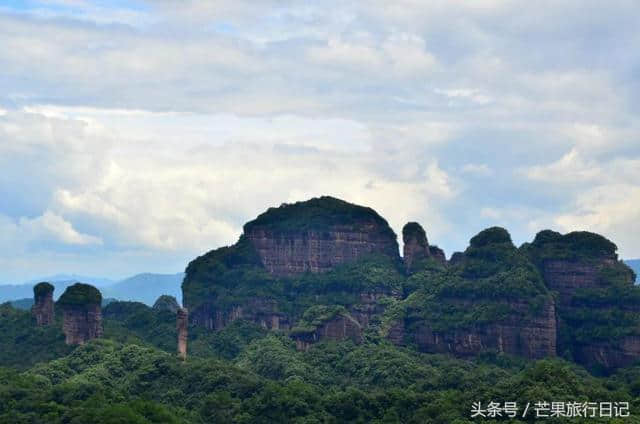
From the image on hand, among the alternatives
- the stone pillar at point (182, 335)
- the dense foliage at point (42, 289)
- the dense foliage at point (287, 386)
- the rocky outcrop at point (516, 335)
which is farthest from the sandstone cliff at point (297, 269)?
the dense foliage at point (42, 289)

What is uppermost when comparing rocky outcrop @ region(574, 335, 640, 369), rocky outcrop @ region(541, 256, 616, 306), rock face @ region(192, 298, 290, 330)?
rocky outcrop @ region(541, 256, 616, 306)

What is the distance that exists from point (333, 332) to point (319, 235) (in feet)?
77.0

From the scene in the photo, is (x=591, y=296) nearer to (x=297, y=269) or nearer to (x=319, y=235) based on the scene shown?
(x=319, y=235)

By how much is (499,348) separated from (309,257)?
37015 mm

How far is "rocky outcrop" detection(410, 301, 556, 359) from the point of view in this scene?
142125mm

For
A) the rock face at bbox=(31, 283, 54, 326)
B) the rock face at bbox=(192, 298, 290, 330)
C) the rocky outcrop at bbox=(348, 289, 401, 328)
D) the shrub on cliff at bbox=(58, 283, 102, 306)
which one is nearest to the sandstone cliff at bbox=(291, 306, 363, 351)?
the rocky outcrop at bbox=(348, 289, 401, 328)

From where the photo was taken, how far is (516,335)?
143375 millimetres

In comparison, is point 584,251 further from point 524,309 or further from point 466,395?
point 466,395

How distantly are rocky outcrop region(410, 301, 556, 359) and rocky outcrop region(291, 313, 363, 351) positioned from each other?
1215cm

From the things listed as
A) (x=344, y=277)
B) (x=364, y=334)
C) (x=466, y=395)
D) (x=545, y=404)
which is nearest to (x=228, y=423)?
(x=466, y=395)

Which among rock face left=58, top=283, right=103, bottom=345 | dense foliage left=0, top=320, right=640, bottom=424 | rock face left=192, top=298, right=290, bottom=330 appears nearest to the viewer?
dense foliage left=0, top=320, right=640, bottom=424

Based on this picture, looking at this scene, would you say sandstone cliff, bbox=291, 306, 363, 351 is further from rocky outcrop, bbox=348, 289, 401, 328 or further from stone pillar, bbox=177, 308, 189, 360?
stone pillar, bbox=177, 308, 189, 360

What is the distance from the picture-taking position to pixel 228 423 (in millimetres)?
117438

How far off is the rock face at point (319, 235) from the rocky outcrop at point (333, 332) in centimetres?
2004
